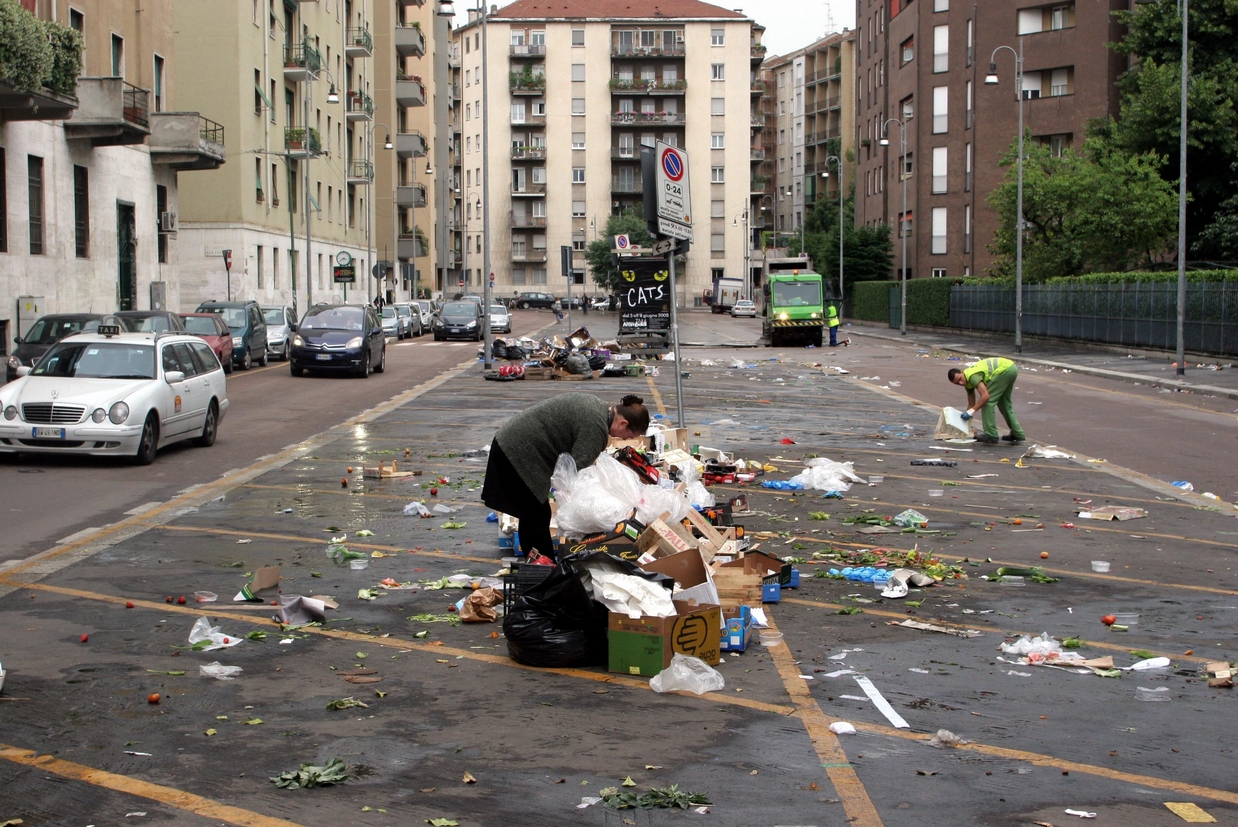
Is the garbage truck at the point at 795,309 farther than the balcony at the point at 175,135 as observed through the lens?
Yes

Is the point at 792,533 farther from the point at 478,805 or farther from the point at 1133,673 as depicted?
the point at 478,805

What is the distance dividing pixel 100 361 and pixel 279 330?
23800 mm

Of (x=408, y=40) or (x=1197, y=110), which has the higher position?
(x=408, y=40)

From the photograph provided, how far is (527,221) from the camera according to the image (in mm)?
115875

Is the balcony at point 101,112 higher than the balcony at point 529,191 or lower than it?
lower

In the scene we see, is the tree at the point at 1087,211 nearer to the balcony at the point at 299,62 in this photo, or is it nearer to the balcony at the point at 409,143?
the balcony at the point at 299,62

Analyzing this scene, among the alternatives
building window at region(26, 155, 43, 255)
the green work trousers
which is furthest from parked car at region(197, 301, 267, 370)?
the green work trousers

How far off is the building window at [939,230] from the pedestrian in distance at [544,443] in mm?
65287

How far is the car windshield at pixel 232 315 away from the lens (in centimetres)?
3372

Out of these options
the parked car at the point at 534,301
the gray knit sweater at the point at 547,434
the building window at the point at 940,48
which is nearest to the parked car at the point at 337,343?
the gray knit sweater at the point at 547,434

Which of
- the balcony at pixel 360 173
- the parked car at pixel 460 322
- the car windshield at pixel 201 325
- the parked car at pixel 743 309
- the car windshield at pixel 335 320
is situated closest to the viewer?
the car windshield at pixel 335 320

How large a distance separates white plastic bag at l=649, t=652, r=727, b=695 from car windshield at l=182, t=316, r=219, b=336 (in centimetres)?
2646

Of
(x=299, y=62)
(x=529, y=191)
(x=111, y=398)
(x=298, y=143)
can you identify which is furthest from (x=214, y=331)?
(x=529, y=191)

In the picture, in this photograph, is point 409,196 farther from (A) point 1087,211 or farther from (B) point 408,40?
(A) point 1087,211
